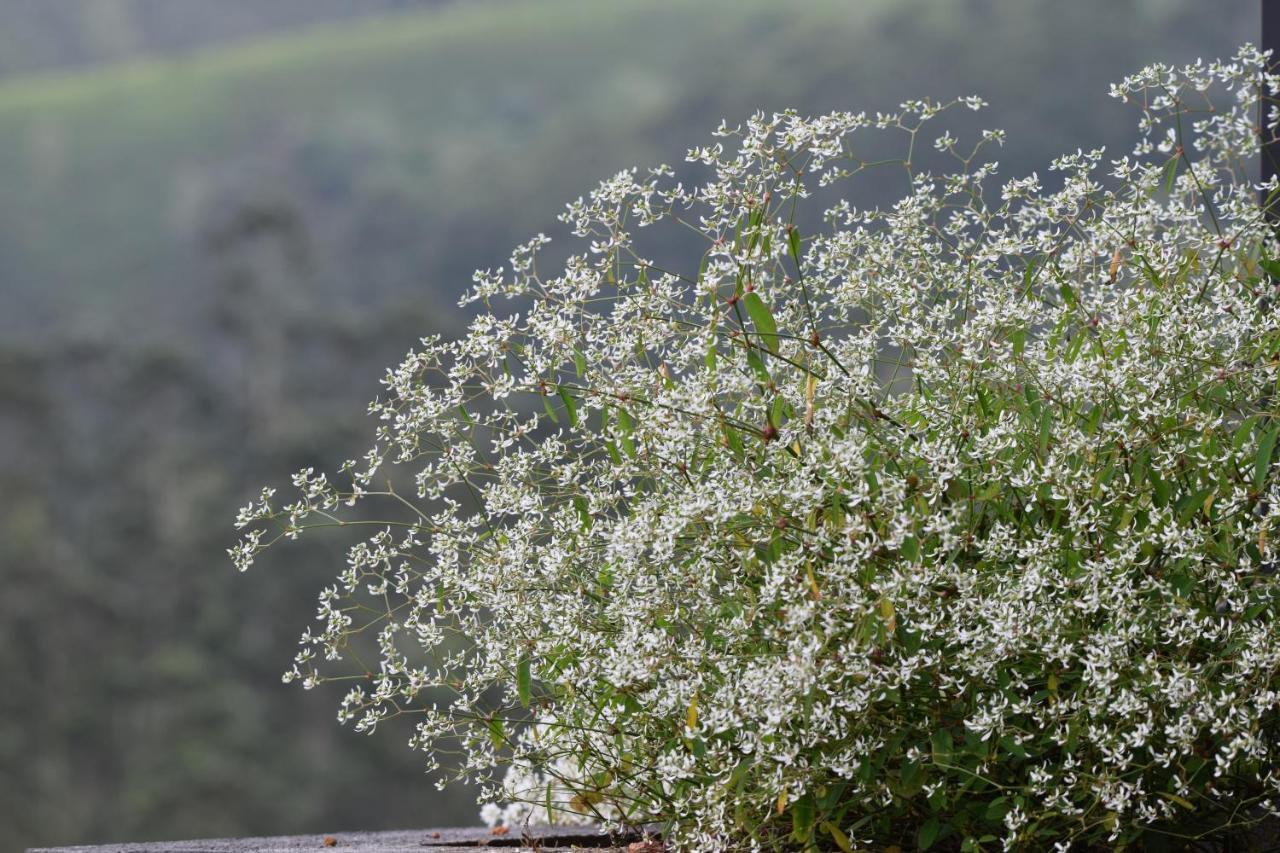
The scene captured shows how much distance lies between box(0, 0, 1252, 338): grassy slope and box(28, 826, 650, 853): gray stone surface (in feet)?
40.9

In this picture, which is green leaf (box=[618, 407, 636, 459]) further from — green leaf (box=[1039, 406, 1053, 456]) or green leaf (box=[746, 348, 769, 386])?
green leaf (box=[1039, 406, 1053, 456])

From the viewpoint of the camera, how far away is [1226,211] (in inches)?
81.6

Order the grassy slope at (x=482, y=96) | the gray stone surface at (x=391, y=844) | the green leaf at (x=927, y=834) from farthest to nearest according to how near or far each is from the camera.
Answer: the grassy slope at (x=482, y=96) → the gray stone surface at (x=391, y=844) → the green leaf at (x=927, y=834)

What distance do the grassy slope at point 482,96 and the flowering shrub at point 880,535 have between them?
511 inches

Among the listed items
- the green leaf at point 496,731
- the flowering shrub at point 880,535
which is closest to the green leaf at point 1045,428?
the flowering shrub at point 880,535

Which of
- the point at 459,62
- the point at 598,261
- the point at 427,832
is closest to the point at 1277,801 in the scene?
the point at 598,261

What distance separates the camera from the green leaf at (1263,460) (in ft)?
5.29

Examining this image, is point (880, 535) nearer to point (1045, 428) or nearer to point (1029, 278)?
point (1045, 428)

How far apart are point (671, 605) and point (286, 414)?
1150 cm

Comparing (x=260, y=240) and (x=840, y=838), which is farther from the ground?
(x=260, y=240)

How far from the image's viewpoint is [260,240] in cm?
1320

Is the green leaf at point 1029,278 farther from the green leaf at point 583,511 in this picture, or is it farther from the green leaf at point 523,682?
the green leaf at point 523,682

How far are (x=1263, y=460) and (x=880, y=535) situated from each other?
0.47m

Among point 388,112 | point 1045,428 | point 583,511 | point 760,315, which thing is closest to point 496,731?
point 583,511
